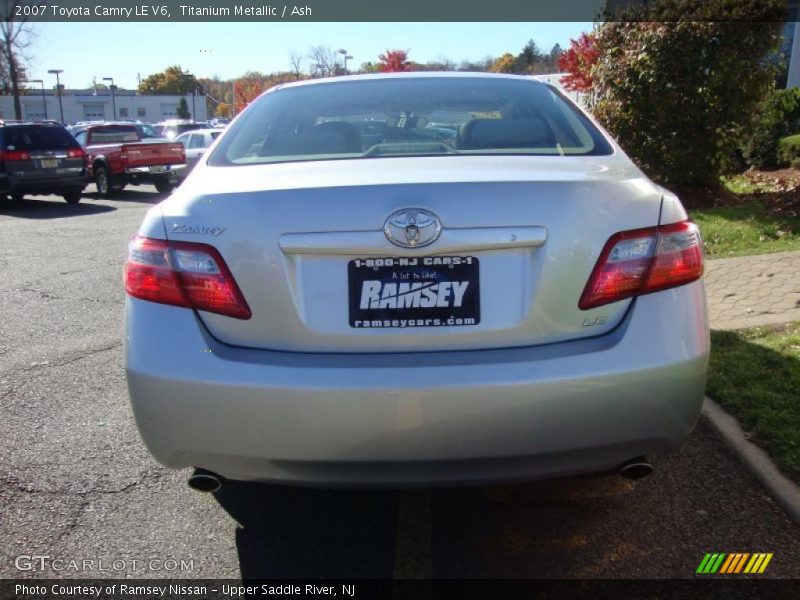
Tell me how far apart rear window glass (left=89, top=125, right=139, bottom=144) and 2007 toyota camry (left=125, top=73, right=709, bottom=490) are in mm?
18023

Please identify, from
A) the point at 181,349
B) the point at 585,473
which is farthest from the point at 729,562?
the point at 181,349

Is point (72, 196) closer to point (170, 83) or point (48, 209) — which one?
point (48, 209)

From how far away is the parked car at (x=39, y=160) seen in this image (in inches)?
600

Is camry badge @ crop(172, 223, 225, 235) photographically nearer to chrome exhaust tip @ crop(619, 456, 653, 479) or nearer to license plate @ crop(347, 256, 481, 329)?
license plate @ crop(347, 256, 481, 329)

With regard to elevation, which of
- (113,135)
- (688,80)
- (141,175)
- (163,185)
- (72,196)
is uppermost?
(688,80)

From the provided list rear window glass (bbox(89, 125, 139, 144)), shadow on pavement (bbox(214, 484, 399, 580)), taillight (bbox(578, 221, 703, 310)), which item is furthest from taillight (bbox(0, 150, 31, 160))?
taillight (bbox(578, 221, 703, 310))

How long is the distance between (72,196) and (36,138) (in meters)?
1.43

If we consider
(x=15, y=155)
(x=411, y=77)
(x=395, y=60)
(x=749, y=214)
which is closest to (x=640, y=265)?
(x=411, y=77)

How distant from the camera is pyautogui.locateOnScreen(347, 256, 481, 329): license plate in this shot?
2242 mm

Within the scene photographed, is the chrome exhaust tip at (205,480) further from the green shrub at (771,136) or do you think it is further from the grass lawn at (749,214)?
the green shrub at (771,136)

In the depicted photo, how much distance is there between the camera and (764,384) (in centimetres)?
395

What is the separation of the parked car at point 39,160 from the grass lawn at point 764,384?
47.5ft

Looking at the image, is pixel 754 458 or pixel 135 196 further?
pixel 135 196

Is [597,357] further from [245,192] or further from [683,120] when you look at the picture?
[683,120]
